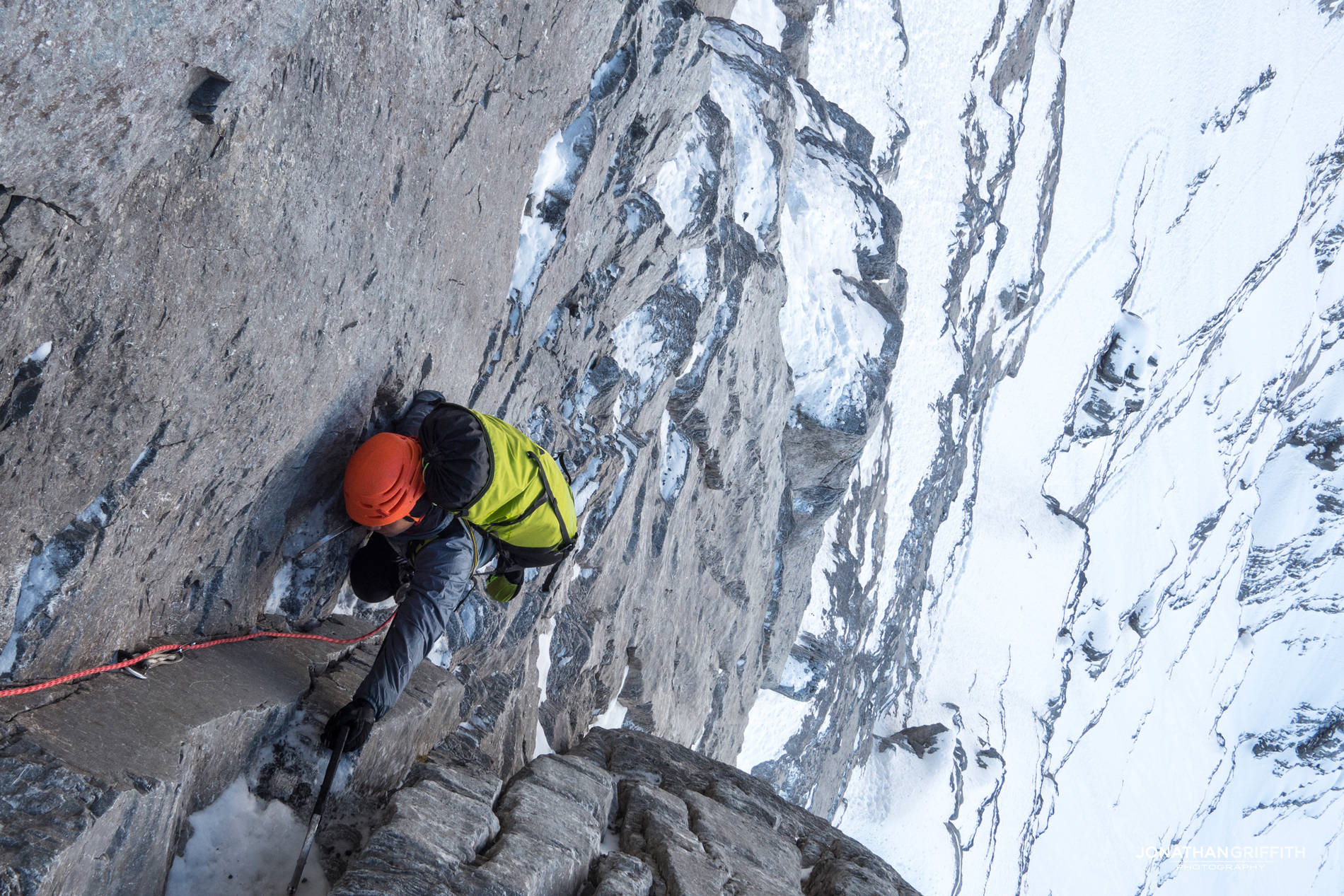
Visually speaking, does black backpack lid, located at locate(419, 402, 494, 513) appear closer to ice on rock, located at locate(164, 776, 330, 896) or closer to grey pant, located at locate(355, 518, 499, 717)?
grey pant, located at locate(355, 518, 499, 717)

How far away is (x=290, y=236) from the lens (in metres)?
2.81

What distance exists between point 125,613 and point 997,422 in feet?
59.3

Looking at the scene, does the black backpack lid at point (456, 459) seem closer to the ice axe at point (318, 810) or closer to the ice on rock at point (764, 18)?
the ice axe at point (318, 810)

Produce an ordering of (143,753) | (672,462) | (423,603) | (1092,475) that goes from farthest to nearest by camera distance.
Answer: (1092,475)
(672,462)
(423,603)
(143,753)

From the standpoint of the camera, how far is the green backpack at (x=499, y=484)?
3.54 m

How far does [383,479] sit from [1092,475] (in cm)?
2164

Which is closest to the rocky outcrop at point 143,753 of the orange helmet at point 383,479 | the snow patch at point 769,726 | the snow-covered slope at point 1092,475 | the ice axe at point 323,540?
the ice axe at point 323,540

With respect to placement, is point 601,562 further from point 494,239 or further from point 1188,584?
point 1188,584

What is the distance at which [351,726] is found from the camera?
3.38m

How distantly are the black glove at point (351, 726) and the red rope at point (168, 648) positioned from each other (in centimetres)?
41

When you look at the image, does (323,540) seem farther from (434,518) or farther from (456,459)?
(456,459)

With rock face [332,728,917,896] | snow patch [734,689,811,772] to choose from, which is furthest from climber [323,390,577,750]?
snow patch [734,689,811,772]

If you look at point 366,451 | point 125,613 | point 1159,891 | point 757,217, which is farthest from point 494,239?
point 1159,891

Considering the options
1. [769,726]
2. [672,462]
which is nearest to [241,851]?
[672,462]
